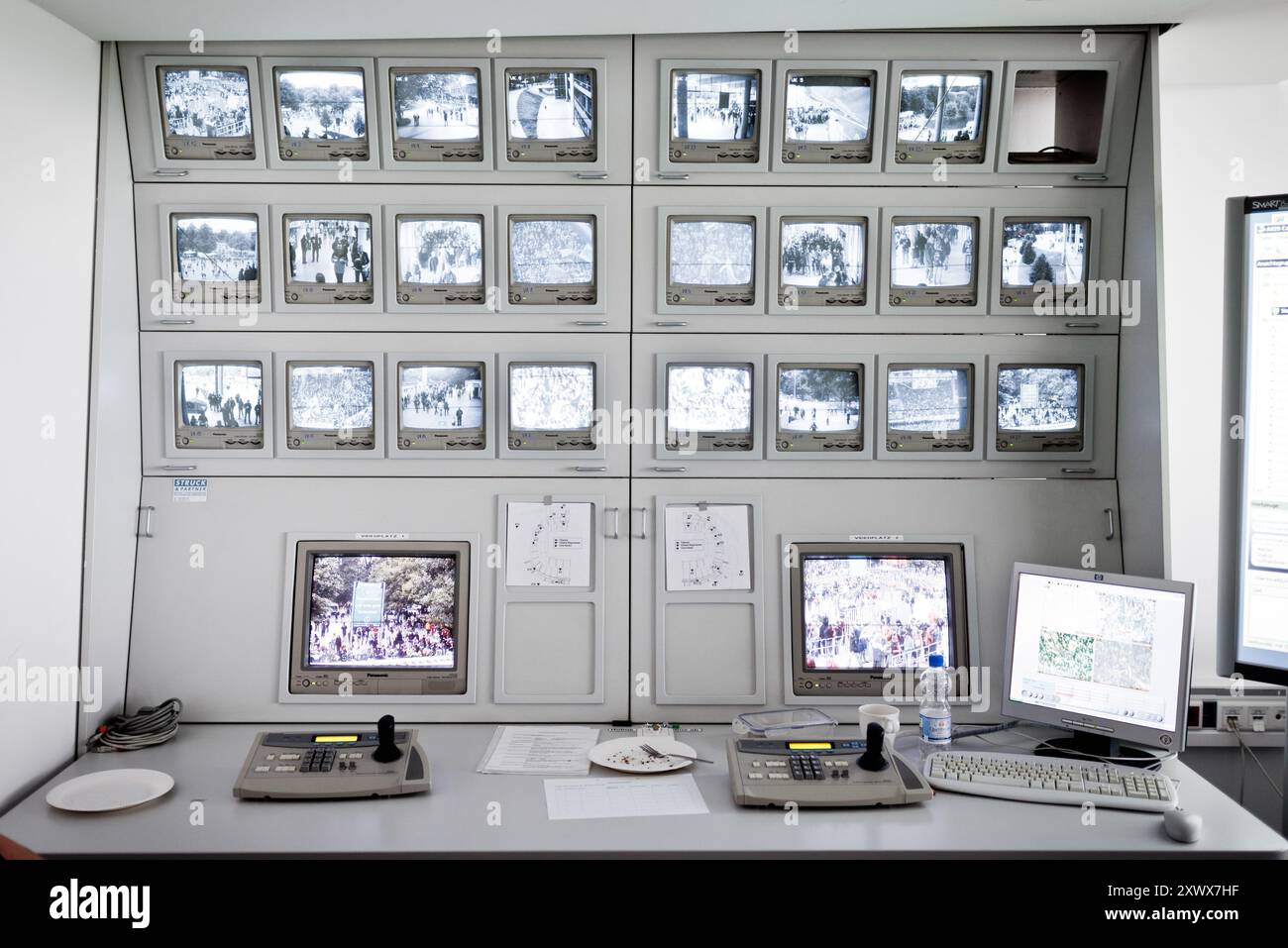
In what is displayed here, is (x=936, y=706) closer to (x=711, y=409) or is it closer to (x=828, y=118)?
(x=711, y=409)

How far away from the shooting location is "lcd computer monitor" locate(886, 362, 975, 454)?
2.26 metres

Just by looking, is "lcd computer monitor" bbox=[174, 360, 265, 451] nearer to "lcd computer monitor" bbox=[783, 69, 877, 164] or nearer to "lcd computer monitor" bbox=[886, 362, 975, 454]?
"lcd computer monitor" bbox=[783, 69, 877, 164]

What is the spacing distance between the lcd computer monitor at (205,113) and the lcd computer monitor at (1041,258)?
1911 millimetres

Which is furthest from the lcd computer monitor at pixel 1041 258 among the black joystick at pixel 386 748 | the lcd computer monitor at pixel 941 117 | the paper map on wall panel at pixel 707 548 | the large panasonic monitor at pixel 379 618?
the black joystick at pixel 386 748

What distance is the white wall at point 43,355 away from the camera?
1.78 m

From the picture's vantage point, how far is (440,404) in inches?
88.7

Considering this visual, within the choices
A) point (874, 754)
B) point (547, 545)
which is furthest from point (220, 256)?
point (874, 754)

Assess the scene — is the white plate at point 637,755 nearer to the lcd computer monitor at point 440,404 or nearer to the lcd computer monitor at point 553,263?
the lcd computer monitor at point 440,404

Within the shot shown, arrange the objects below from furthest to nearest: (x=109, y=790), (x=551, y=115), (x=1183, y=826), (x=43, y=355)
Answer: (x=551, y=115) → (x=43, y=355) → (x=109, y=790) → (x=1183, y=826)

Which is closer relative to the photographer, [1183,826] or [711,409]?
[1183,826]

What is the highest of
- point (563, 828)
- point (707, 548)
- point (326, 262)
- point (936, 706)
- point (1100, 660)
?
point (326, 262)

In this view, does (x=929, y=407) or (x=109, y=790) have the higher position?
(x=929, y=407)

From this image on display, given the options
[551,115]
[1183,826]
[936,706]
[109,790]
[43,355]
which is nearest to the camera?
[1183,826]

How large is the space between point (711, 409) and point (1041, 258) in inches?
36.0
